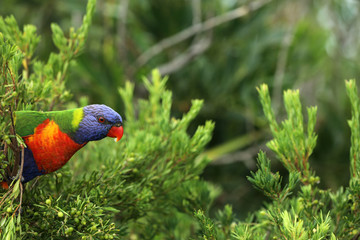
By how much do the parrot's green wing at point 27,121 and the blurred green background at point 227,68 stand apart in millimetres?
1483

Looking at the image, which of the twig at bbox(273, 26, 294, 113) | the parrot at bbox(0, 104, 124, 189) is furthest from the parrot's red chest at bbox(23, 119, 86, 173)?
the twig at bbox(273, 26, 294, 113)

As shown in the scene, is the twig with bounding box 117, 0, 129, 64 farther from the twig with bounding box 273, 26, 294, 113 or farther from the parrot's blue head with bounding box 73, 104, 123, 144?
the parrot's blue head with bounding box 73, 104, 123, 144

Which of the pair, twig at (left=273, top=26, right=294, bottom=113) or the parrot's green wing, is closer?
the parrot's green wing

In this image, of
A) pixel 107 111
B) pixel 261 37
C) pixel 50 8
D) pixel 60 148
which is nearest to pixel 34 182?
pixel 60 148

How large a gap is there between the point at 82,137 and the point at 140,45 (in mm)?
1923

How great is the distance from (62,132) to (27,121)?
0.29 ft

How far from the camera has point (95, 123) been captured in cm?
81

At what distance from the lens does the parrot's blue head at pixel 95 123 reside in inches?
31.7

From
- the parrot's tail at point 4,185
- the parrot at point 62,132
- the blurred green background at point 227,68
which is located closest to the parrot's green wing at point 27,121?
the parrot at point 62,132

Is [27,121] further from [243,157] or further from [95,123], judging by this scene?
[243,157]

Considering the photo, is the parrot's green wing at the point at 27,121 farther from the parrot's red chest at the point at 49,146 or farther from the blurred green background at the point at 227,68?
the blurred green background at the point at 227,68

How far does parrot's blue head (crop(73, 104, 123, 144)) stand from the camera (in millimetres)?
806

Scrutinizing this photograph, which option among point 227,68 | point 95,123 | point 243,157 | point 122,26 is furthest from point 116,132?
point 227,68

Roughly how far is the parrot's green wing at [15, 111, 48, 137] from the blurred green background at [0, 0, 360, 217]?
148cm
